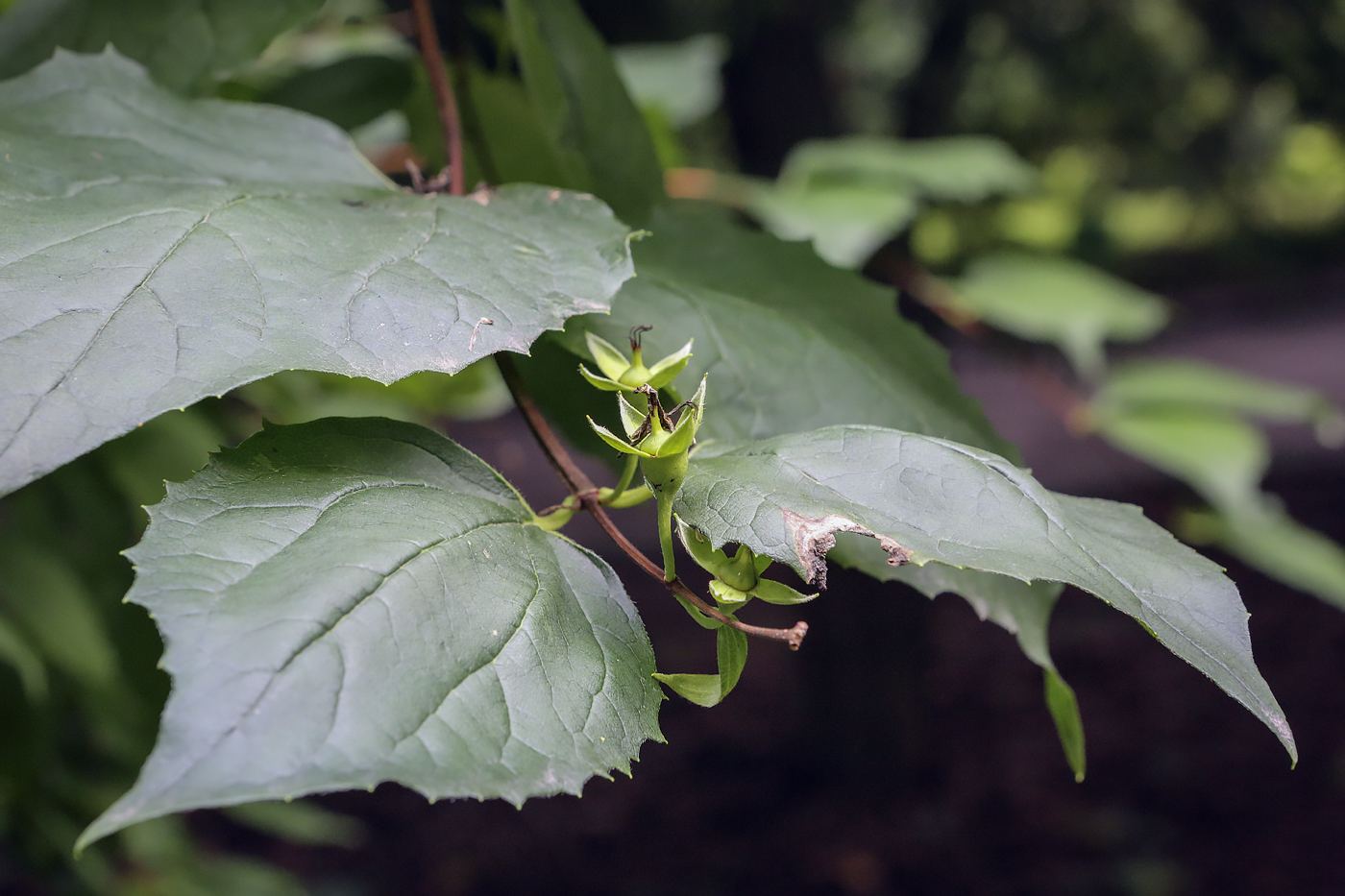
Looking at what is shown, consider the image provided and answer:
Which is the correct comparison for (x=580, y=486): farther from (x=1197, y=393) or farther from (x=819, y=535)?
(x=1197, y=393)

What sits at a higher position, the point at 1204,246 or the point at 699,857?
the point at 699,857

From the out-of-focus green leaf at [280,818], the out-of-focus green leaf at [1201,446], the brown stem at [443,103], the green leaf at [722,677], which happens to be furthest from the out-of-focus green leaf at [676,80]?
the out-of-focus green leaf at [280,818]

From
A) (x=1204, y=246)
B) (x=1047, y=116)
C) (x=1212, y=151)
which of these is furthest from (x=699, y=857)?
(x=1204, y=246)

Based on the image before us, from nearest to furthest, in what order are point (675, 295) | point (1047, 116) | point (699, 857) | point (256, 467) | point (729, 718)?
point (256, 467), point (675, 295), point (699, 857), point (729, 718), point (1047, 116)

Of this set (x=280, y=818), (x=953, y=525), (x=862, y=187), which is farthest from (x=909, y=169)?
(x=280, y=818)

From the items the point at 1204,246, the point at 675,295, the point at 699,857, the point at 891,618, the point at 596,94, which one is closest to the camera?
the point at 675,295

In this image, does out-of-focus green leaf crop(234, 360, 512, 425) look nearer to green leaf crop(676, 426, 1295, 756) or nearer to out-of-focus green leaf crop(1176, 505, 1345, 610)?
green leaf crop(676, 426, 1295, 756)

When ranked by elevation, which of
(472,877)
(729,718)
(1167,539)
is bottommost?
(729,718)

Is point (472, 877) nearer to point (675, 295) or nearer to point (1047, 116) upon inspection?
point (675, 295)
